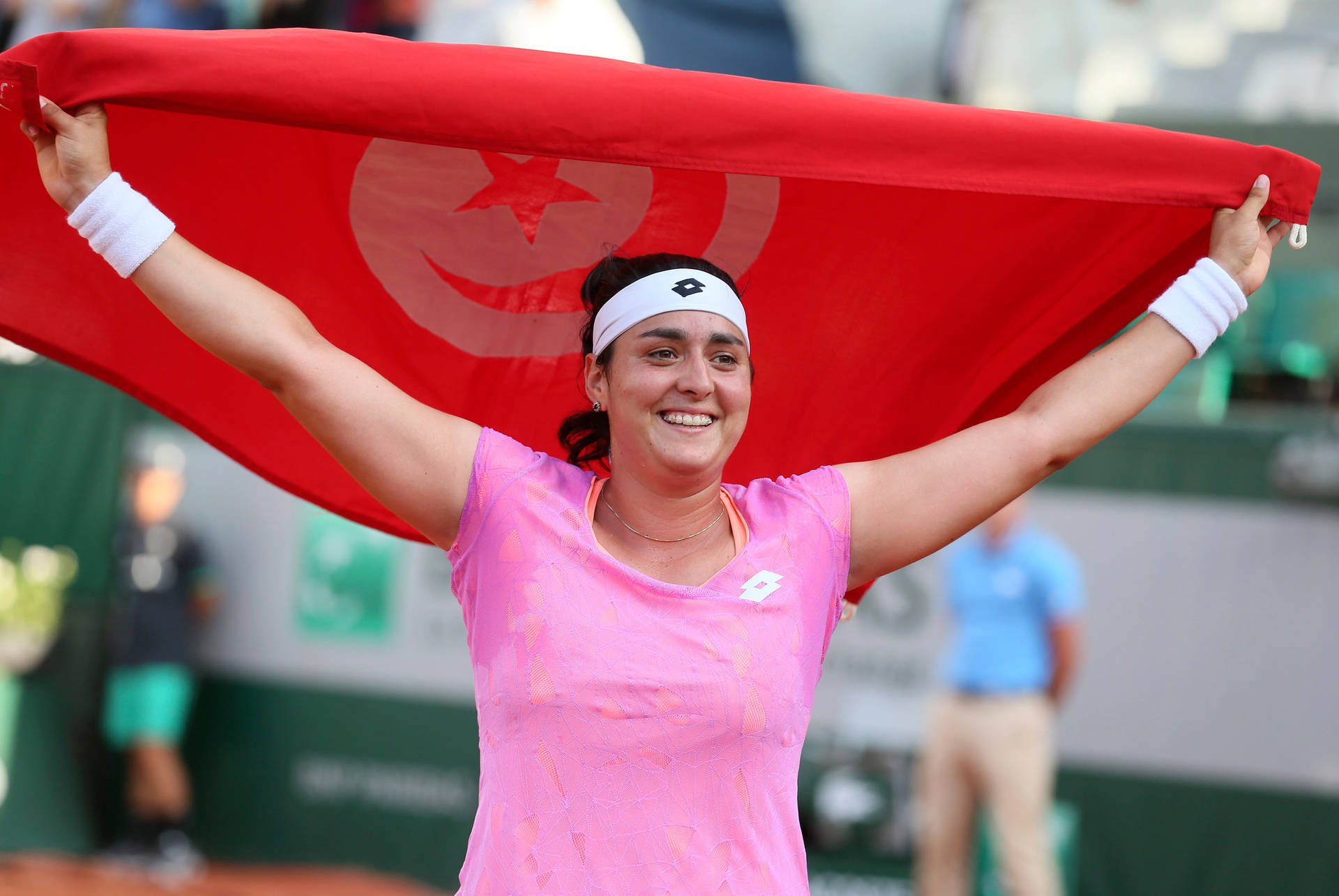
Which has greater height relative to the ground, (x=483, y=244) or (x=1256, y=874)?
(x=483, y=244)

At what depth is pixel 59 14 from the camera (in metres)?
10.4

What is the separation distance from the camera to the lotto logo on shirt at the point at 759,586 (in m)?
2.03

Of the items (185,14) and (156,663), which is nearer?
(156,663)

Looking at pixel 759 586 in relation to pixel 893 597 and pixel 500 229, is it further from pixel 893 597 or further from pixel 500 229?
pixel 893 597

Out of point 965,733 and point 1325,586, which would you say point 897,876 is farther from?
point 1325,586

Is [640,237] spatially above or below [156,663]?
above

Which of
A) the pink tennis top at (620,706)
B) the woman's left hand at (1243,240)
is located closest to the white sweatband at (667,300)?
the pink tennis top at (620,706)

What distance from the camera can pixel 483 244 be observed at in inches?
99.3

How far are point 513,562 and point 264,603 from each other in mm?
6595

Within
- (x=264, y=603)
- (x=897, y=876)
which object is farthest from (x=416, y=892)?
(x=897, y=876)

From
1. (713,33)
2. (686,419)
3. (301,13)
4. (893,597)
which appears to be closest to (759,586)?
(686,419)

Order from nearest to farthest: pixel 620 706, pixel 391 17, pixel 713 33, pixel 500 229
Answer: pixel 620 706, pixel 500 229, pixel 713 33, pixel 391 17

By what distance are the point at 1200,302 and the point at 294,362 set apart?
4.75ft

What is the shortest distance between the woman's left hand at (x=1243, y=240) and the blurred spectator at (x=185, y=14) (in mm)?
8559
